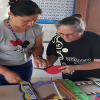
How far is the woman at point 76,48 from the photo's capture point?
3.05 feet

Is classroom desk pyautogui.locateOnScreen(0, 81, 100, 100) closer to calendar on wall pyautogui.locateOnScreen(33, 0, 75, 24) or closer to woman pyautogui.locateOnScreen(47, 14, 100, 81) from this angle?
woman pyautogui.locateOnScreen(47, 14, 100, 81)

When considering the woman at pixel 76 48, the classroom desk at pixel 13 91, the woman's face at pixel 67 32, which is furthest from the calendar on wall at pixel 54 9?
the classroom desk at pixel 13 91

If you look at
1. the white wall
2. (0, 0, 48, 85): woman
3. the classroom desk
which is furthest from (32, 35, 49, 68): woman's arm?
the white wall

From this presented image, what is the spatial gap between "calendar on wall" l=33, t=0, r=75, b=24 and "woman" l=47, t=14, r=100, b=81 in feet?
1.94

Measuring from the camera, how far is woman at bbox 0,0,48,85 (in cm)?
80

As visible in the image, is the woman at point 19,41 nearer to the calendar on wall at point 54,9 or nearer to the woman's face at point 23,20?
the woman's face at point 23,20

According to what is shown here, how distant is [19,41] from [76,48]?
44cm

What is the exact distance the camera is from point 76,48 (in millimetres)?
1034

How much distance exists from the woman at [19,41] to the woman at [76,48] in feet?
0.50

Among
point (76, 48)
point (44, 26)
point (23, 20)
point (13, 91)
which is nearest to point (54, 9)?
point (44, 26)

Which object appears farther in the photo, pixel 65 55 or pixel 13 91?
pixel 65 55

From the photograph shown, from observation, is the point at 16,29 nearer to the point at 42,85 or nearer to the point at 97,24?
the point at 42,85

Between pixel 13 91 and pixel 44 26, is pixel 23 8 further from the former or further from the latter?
pixel 44 26

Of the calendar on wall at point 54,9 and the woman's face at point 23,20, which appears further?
the calendar on wall at point 54,9
